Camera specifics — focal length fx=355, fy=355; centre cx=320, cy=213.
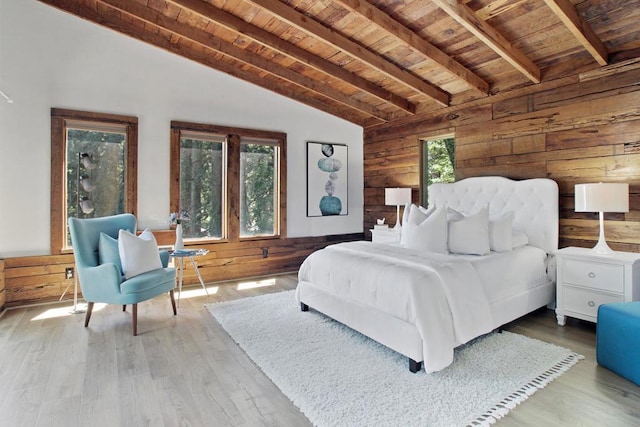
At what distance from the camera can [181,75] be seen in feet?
15.5

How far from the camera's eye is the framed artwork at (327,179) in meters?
5.80

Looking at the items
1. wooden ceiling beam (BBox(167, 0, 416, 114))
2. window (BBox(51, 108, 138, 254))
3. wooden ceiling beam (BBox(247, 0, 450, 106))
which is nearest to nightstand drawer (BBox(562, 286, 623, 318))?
wooden ceiling beam (BBox(247, 0, 450, 106))

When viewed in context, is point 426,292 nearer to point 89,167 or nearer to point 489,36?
point 489,36

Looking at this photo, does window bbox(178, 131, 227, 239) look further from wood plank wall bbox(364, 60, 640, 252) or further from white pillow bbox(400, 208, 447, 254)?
wood plank wall bbox(364, 60, 640, 252)

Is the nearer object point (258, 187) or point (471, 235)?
point (471, 235)

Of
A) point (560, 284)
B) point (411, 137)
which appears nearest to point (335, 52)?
point (411, 137)

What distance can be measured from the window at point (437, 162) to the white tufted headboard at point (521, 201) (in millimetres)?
619

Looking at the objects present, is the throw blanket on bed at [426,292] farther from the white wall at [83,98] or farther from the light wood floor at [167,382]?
the white wall at [83,98]

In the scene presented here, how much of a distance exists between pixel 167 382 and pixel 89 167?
3.07 metres

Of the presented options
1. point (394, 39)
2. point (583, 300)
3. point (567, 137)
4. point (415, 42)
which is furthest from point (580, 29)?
point (583, 300)

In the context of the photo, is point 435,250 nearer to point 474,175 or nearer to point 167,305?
point 474,175

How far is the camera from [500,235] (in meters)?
3.40

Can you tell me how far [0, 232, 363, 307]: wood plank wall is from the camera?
12.7 feet

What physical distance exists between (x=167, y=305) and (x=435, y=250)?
9.66 ft
